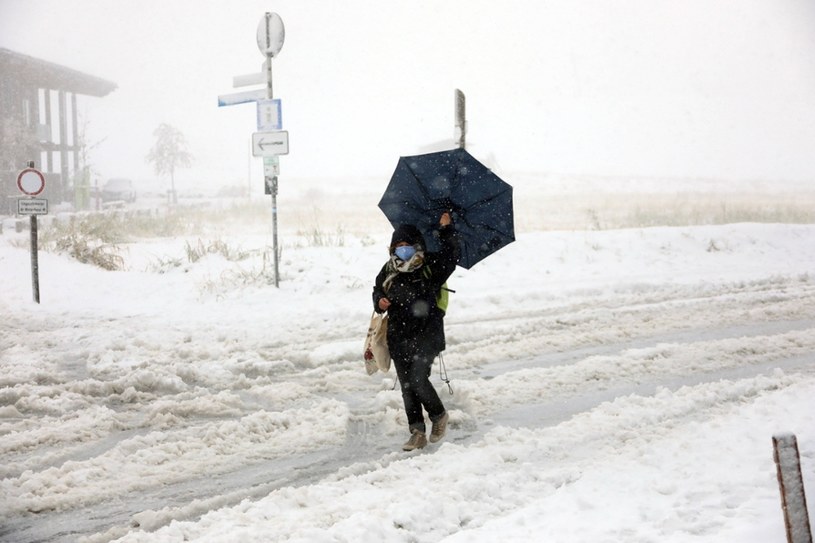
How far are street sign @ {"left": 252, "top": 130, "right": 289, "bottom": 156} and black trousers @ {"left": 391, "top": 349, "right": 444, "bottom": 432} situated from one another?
7233 mm

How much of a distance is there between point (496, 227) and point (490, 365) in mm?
2712

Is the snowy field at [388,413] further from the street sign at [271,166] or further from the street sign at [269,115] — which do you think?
the street sign at [269,115]

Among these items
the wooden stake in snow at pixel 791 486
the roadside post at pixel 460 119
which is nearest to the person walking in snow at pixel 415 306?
the wooden stake in snow at pixel 791 486

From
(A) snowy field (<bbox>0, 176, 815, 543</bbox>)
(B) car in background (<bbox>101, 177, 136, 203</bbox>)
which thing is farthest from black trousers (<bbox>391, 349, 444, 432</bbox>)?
(B) car in background (<bbox>101, 177, 136, 203</bbox>)

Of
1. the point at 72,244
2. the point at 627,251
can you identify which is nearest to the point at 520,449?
the point at 627,251

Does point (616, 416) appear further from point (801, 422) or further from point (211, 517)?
point (211, 517)

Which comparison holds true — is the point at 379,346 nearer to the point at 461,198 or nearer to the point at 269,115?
the point at 461,198

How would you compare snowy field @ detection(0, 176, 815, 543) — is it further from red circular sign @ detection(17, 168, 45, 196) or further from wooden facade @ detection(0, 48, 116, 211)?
wooden facade @ detection(0, 48, 116, 211)

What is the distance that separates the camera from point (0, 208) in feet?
106

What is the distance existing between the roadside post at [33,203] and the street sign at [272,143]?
3842 millimetres

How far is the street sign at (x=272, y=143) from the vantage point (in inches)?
447

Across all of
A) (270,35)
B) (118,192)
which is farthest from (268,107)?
(118,192)

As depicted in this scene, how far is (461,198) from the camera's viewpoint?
4973 millimetres

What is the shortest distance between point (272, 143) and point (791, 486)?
10147 millimetres
